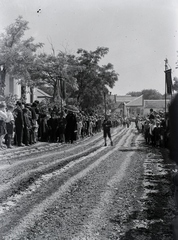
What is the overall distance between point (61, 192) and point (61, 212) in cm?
138

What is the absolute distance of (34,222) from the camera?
17.6 feet

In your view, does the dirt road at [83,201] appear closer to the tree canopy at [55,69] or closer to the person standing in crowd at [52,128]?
the person standing in crowd at [52,128]

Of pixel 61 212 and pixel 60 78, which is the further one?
pixel 60 78

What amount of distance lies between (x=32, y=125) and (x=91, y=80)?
29.9m

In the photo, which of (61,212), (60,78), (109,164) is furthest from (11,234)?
(60,78)

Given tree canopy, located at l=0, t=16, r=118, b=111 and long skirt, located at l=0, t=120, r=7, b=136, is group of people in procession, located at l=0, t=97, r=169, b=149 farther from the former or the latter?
tree canopy, located at l=0, t=16, r=118, b=111

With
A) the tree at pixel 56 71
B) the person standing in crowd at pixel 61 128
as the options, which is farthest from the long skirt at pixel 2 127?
the tree at pixel 56 71

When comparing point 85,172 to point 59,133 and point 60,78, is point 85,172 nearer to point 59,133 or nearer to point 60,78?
point 59,133

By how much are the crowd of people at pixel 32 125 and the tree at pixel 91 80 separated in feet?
63.4

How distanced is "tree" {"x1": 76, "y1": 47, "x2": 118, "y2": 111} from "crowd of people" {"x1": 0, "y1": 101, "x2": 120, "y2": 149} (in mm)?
19313

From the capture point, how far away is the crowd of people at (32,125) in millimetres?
14516

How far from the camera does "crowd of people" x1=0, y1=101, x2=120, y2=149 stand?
571 inches

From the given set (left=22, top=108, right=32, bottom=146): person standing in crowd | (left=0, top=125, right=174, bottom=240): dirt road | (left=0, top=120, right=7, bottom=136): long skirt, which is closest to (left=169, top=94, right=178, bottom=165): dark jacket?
(left=0, top=125, right=174, bottom=240): dirt road

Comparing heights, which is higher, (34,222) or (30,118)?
(30,118)
